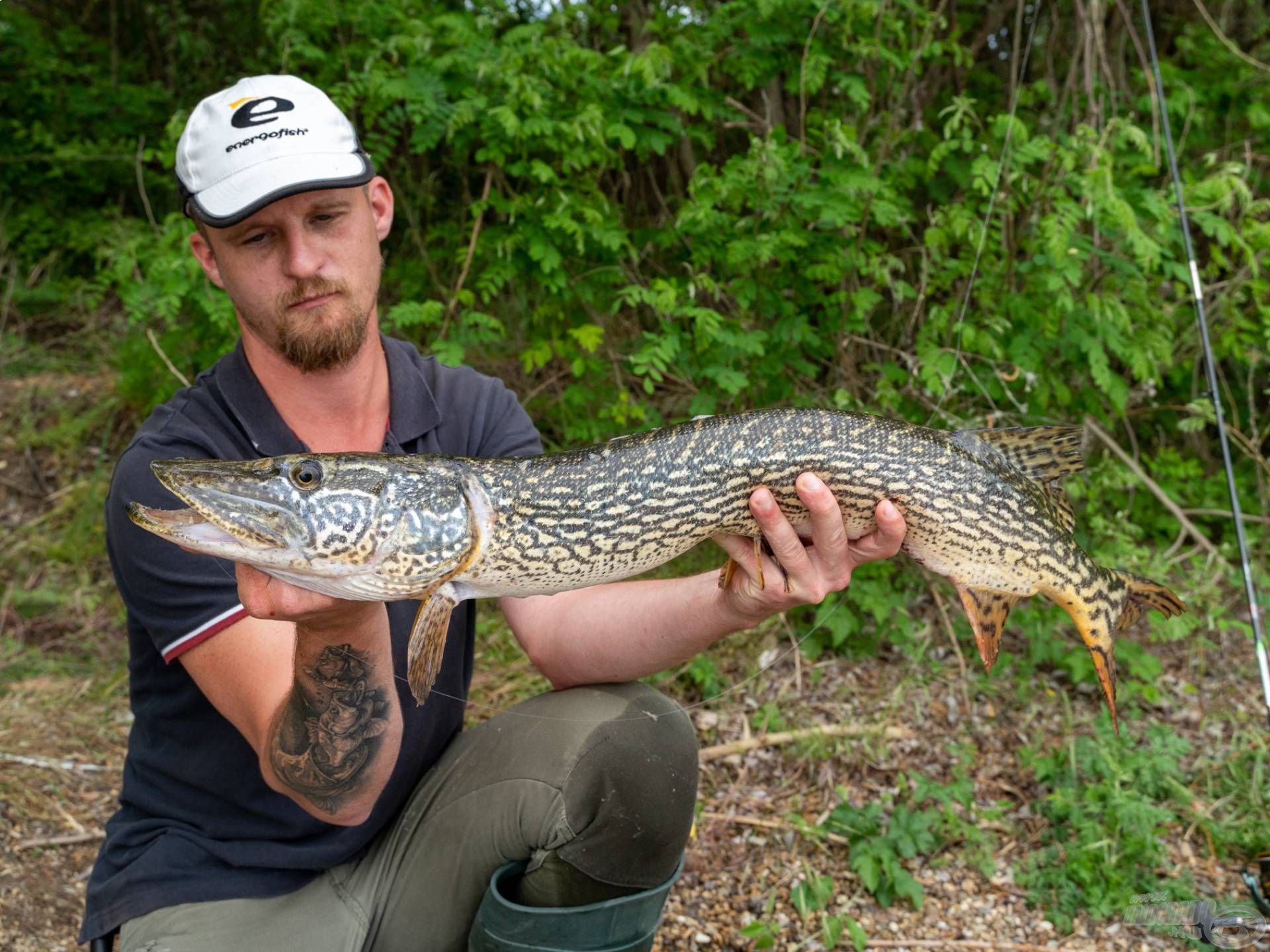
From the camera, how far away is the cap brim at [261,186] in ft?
7.88

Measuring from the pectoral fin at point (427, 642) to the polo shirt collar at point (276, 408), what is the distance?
0.61 metres

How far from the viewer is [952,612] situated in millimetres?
4391

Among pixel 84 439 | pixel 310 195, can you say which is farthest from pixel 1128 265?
pixel 84 439

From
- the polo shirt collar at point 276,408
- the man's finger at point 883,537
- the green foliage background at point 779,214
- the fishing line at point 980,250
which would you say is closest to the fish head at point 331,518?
the polo shirt collar at point 276,408

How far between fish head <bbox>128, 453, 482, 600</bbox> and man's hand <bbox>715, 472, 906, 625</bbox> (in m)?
0.60

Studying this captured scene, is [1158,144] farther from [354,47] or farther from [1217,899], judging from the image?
[354,47]

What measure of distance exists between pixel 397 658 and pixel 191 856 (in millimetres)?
597

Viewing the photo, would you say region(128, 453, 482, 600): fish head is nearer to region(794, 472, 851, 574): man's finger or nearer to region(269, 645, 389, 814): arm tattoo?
region(269, 645, 389, 814): arm tattoo

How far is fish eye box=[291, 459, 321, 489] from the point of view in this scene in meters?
1.97

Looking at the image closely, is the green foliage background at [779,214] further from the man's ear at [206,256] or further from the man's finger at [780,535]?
the man's finger at [780,535]

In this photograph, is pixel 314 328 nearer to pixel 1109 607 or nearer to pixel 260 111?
pixel 260 111

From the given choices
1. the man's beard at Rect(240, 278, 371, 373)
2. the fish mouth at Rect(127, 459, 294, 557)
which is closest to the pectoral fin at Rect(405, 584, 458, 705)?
the fish mouth at Rect(127, 459, 294, 557)

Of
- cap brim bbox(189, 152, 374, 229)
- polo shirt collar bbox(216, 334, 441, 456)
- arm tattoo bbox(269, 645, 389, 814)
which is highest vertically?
cap brim bbox(189, 152, 374, 229)

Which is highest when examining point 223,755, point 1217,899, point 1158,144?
point 1158,144
